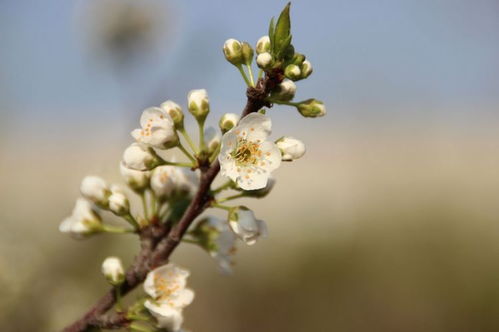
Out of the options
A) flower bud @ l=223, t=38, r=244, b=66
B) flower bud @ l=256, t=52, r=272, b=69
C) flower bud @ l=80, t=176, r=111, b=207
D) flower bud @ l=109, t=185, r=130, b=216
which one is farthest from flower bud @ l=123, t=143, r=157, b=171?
flower bud @ l=256, t=52, r=272, b=69

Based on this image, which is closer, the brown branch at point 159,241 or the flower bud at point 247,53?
the brown branch at point 159,241

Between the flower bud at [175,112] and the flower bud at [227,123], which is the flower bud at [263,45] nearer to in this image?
the flower bud at [227,123]

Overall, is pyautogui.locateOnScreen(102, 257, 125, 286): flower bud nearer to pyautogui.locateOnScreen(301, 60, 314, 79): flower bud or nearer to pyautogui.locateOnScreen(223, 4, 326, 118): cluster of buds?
pyautogui.locateOnScreen(223, 4, 326, 118): cluster of buds

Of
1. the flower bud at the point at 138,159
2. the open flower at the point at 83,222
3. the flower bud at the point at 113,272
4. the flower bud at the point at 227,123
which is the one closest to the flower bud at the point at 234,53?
the flower bud at the point at 227,123

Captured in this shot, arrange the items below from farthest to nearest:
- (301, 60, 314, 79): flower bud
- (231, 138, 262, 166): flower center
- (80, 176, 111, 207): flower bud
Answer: (80, 176, 111, 207): flower bud < (231, 138, 262, 166): flower center < (301, 60, 314, 79): flower bud

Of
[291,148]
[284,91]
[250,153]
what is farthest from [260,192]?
[284,91]

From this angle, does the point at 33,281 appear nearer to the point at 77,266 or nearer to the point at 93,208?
the point at 77,266
